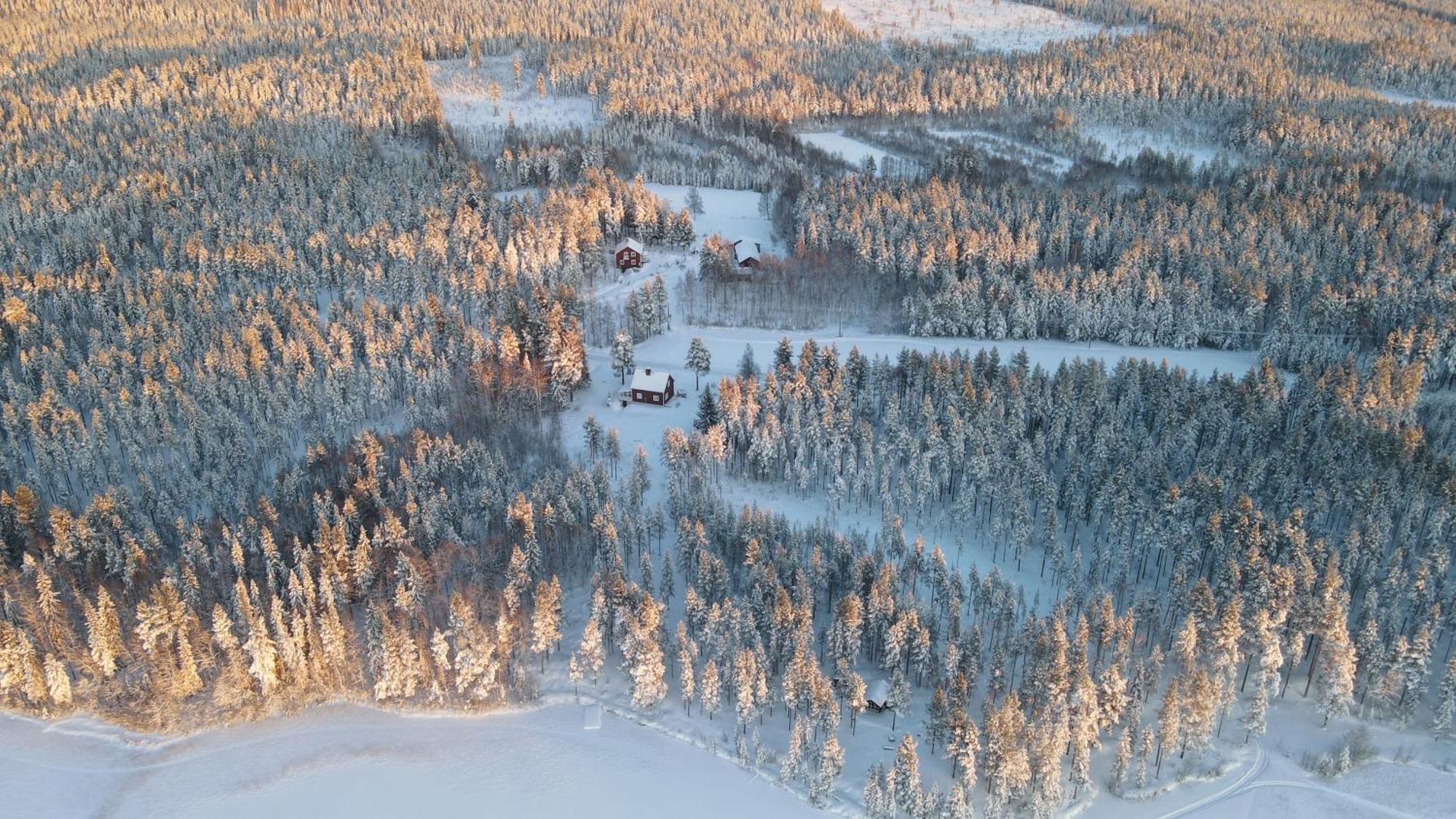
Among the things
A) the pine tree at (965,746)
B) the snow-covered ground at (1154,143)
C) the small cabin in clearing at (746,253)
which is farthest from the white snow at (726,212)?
the pine tree at (965,746)

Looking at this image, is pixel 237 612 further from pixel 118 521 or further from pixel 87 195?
pixel 87 195

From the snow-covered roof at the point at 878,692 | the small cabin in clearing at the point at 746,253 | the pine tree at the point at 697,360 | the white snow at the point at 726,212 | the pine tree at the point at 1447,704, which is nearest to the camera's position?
the pine tree at the point at 1447,704

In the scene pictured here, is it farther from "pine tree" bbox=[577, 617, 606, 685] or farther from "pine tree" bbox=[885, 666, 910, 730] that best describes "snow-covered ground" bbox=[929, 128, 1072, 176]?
"pine tree" bbox=[577, 617, 606, 685]

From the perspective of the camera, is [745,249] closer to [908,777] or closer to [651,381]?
[651,381]

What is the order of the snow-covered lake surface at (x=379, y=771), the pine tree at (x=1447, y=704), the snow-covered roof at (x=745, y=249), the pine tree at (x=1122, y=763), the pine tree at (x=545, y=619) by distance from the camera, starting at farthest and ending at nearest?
the snow-covered roof at (x=745, y=249)
the pine tree at (x=545, y=619)
the pine tree at (x=1447, y=704)
the snow-covered lake surface at (x=379, y=771)
the pine tree at (x=1122, y=763)

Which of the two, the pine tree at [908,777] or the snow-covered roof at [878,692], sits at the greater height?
the pine tree at [908,777]

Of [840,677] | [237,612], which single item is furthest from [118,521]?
[840,677]

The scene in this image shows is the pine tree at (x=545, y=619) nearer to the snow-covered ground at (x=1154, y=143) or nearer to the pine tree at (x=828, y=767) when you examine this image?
the pine tree at (x=828, y=767)
